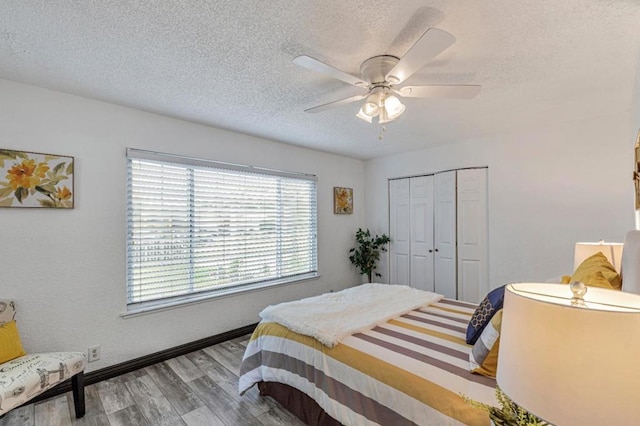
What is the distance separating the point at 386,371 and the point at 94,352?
2.46 meters

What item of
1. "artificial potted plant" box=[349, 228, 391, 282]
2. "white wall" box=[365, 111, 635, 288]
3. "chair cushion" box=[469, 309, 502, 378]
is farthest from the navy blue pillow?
"artificial potted plant" box=[349, 228, 391, 282]

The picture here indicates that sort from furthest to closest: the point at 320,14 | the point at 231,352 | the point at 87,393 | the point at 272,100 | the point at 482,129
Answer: the point at 482,129, the point at 231,352, the point at 272,100, the point at 87,393, the point at 320,14

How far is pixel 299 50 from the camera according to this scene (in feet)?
6.01

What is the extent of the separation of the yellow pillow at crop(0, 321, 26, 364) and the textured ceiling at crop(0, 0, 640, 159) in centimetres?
177

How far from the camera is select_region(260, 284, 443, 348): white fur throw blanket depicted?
6.65 feet

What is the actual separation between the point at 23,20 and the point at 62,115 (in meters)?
1.06

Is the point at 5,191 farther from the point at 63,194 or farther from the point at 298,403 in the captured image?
the point at 298,403

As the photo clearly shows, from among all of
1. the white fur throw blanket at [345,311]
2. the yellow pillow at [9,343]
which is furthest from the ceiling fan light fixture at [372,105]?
the yellow pillow at [9,343]

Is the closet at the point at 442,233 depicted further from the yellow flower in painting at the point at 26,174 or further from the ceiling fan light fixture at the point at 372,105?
the yellow flower in painting at the point at 26,174

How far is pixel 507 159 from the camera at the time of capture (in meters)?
3.62

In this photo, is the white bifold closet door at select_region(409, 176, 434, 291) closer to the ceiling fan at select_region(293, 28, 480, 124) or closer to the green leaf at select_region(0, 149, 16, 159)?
the ceiling fan at select_region(293, 28, 480, 124)

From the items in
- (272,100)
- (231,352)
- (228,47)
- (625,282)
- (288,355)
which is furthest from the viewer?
(231,352)

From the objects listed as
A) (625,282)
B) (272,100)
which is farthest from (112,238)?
(625,282)

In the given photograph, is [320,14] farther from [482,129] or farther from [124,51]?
[482,129]
